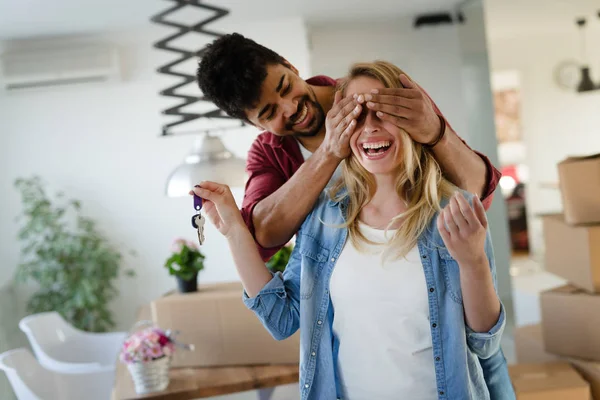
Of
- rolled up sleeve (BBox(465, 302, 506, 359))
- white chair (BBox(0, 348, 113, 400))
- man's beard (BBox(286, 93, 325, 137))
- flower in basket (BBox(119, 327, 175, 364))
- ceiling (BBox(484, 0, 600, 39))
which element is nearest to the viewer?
rolled up sleeve (BBox(465, 302, 506, 359))

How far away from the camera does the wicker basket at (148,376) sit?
2496 mm

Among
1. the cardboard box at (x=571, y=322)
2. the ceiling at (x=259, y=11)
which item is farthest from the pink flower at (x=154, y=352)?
the ceiling at (x=259, y=11)

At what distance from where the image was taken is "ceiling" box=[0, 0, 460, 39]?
4633mm

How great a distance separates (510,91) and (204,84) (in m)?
7.17

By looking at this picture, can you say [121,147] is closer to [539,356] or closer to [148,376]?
[148,376]

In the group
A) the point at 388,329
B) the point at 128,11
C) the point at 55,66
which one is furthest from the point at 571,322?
the point at 55,66

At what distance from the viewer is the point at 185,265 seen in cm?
296

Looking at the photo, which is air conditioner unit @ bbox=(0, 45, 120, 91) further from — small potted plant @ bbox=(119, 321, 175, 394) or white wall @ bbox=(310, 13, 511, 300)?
small potted plant @ bbox=(119, 321, 175, 394)

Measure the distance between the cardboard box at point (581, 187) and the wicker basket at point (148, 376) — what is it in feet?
5.59

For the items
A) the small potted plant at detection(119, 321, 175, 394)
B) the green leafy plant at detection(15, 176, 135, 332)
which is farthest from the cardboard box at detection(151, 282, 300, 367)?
the green leafy plant at detection(15, 176, 135, 332)

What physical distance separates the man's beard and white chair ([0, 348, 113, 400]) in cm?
191

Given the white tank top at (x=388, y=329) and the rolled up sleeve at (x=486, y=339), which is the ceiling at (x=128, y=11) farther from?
the rolled up sleeve at (x=486, y=339)

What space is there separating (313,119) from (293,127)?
0.05 meters

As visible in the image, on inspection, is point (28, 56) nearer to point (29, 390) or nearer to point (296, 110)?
point (29, 390)
